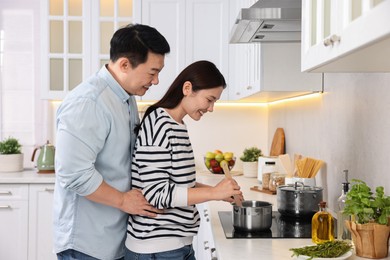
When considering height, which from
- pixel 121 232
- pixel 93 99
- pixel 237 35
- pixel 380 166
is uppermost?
pixel 237 35

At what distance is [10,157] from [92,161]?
2721 mm

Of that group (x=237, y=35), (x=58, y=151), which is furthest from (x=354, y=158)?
(x=58, y=151)

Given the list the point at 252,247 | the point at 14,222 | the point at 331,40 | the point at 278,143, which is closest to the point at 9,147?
the point at 14,222

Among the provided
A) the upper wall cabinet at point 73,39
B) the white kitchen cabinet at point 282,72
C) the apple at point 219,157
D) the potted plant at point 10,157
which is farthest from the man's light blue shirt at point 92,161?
the potted plant at point 10,157

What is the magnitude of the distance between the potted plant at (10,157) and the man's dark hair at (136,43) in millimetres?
2689

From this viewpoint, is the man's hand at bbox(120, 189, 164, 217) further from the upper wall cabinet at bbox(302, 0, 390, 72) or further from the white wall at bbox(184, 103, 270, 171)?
the white wall at bbox(184, 103, 270, 171)

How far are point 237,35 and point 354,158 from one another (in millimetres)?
774

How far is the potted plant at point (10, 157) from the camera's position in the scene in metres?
4.38

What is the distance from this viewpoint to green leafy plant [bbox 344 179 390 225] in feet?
5.32

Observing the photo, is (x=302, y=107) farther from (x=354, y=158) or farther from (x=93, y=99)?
(x=93, y=99)

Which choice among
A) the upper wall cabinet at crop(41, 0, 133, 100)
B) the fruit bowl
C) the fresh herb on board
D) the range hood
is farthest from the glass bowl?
the fresh herb on board

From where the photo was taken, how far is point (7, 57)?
16.3ft

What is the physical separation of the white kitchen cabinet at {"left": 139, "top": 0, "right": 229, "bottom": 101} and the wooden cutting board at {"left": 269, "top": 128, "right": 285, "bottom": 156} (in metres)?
0.64

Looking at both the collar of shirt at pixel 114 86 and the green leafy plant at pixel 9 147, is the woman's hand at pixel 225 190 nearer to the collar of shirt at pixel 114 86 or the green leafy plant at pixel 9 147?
the collar of shirt at pixel 114 86
